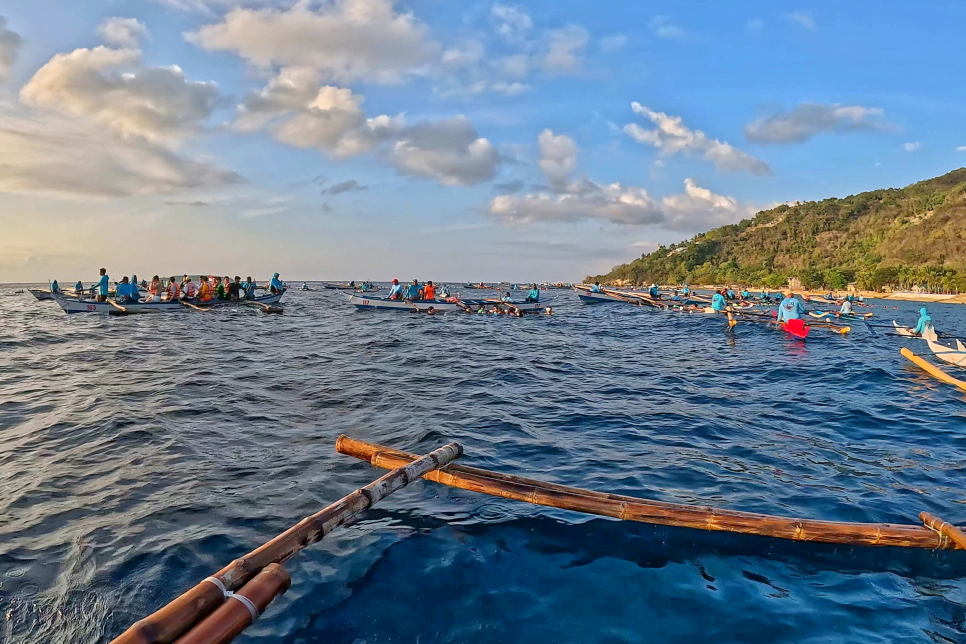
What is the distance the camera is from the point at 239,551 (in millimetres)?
5750

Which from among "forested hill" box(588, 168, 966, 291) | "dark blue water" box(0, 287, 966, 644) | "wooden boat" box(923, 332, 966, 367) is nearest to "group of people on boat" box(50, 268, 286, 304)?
"dark blue water" box(0, 287, 966, 644)

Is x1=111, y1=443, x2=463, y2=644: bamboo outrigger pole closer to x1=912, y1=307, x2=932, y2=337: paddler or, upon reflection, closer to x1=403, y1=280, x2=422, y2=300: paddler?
x1=912, y1=307, x2=932, y2=337: paddler

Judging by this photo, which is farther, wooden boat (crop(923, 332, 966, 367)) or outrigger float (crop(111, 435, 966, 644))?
wooden boat (crop(923, 332, 966, 367))

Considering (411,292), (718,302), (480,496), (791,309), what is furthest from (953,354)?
(411,292)

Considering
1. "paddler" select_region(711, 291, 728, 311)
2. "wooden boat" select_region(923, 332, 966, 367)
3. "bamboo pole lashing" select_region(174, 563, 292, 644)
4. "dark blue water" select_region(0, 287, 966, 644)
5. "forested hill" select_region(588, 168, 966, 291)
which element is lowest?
"dark blue water" select_region(0, 287, 966, 644)

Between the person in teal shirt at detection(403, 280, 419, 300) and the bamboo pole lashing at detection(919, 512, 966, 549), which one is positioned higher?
the person in teal shirt at detection(403, 280, 419, 300)

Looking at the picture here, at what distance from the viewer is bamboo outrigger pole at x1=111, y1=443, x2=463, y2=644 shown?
331 cm

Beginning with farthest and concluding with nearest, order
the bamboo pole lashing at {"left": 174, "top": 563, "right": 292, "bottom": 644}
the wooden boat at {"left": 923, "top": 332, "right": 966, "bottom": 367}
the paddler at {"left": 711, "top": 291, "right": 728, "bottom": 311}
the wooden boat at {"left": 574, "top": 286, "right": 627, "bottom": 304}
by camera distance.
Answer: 1. the wooden boat at {"left": 574, "top": 286, "right": 627, "bottom": 304}
2. the paddler at {"left": 711, "top": 291, "right": 728, "bottom": 311}
3. the wooden boat at {"left": 923, "top": 332, "right": 966, "bottom": 367}
4. the bamboo pole lashing at {"left": 174, "top": 563, "right": 292, "bottom": 644}

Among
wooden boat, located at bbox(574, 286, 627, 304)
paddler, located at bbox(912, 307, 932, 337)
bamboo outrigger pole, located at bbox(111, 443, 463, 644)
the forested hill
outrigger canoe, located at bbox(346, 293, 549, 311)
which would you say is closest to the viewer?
bamboo outrigger pole, located at bbox(111, 443, 463, 644)

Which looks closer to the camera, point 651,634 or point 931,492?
point 651,634

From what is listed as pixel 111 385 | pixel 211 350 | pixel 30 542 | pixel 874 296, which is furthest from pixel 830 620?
pixel 874 296

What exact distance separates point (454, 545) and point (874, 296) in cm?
13402

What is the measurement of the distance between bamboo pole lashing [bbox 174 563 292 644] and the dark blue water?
2.28 feet

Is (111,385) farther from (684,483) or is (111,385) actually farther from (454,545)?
(684,483)
